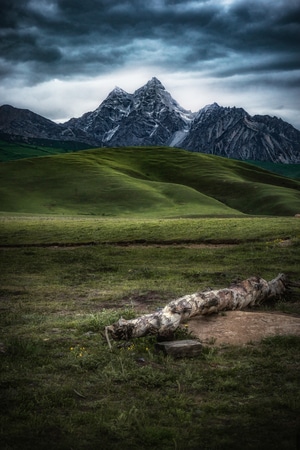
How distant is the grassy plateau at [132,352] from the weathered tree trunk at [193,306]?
542 millimetres

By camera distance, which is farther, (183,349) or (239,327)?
(239,327)

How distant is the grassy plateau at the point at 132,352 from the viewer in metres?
8.60

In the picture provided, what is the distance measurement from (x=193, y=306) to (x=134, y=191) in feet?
333

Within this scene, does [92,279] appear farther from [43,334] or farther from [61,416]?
[61,416]

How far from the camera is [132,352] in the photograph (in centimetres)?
1309

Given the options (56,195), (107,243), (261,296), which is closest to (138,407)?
(261,296)

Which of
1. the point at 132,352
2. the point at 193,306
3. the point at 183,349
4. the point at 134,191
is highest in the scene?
the point at 134,191

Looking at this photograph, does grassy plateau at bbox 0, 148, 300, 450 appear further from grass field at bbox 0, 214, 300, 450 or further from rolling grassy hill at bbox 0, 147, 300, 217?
rolling grassy hill at bbox 0, 147, 300, 217

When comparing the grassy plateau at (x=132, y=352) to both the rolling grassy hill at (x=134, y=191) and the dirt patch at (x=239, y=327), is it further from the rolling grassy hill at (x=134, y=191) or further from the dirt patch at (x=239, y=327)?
the rolling grassy hill at (x=134, y=191)

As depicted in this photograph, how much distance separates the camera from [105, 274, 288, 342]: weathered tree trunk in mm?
14227

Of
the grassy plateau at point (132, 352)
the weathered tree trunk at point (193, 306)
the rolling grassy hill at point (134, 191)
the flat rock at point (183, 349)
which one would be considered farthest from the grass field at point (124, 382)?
the rolling grassy hill at point (134, 191)

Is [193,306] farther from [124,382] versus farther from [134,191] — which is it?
[134,191]

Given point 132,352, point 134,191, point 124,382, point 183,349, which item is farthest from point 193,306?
point 134,191

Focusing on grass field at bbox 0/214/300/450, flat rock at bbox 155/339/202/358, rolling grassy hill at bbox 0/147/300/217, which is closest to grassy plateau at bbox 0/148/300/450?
grass field at bbox 0/214/300/450
